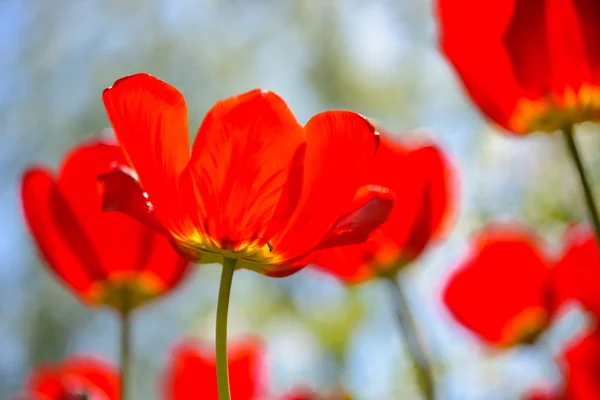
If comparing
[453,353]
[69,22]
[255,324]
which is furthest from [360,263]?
[69,22]

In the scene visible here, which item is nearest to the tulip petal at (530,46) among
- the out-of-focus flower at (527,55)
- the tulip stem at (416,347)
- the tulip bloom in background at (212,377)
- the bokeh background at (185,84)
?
the out-of-focus flower at (527,55)

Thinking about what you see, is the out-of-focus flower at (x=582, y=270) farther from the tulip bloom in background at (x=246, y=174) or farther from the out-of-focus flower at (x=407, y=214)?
the tulip bloom in background at (x=246, y=174)

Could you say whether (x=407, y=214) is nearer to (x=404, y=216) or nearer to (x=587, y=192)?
(x=404, y=216)

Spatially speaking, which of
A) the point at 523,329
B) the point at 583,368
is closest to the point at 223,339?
the point at 583,368

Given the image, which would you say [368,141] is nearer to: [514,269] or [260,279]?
[514,269]

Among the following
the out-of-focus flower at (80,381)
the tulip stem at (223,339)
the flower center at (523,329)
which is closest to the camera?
the tulip stem at (223,339)

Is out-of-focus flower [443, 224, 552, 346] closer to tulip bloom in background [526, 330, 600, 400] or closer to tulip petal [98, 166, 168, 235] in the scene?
tulip bloom in background [526, 330, 600, 400]
